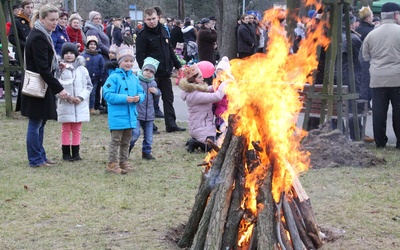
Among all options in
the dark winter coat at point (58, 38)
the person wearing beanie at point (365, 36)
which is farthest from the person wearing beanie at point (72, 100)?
the person wearing beanie at point (365, 36)

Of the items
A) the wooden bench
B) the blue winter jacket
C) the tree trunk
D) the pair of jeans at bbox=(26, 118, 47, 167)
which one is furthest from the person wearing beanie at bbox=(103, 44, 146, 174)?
the tree trunk

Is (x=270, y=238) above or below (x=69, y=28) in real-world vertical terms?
below

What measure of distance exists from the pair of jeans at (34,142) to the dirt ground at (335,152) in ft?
12.5

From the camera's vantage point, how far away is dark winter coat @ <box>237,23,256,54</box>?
58.5 feet

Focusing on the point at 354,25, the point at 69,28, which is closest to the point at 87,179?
the point at 69,28

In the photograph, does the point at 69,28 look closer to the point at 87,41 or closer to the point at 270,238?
the point at 87,41

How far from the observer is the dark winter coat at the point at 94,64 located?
14273 millimetres

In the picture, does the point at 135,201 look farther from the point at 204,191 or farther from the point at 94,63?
Result: the point at 94,63

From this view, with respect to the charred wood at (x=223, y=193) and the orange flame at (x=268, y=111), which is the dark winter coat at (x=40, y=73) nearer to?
the orange flame at (x=268, y=111)

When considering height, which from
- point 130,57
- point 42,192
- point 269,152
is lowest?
point 42,192

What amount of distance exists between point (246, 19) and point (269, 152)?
13108mm

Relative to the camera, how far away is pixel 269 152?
5418 millimetres

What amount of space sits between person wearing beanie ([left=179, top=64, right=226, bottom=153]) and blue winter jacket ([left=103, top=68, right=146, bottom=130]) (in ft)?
3.95

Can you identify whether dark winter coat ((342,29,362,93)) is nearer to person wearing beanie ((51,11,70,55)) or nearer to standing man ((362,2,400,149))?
standing man ((362,2,400,149))
